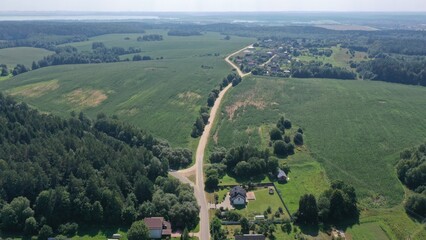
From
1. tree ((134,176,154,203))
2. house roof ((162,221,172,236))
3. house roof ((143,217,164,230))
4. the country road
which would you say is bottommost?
the country road

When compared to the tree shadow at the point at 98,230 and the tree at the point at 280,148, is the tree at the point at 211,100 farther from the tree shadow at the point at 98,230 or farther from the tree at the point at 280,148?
the tree shadow at the point at 98,230

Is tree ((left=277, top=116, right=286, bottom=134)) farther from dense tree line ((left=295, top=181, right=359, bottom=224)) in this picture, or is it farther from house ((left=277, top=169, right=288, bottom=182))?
dense tree line ((left=295, top=181, right=359, bottom=224))

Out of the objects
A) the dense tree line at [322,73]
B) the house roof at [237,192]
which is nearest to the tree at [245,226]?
the house roof at [237,192]

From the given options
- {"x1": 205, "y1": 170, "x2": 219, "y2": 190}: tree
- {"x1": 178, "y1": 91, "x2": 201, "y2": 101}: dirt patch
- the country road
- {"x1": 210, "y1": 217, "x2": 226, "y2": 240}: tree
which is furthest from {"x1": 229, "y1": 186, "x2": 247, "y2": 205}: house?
{"x1": 178, "y1": 91, "x2": 201, "y2": 101}: dirt patch

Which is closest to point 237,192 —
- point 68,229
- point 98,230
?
point 98,230

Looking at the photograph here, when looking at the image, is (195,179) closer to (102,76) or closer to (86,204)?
(86,204)
